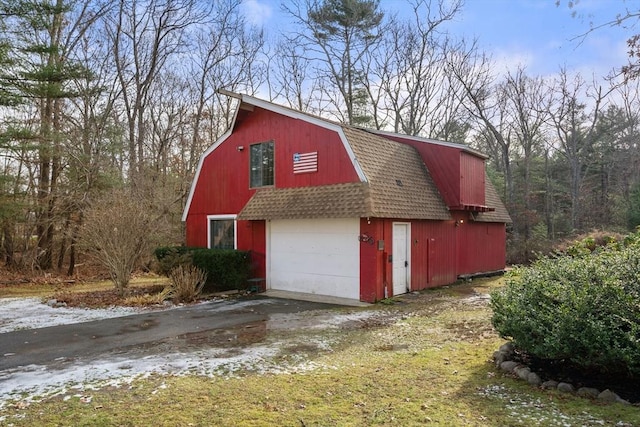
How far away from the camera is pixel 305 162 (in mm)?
12508

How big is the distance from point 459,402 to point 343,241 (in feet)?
23.6

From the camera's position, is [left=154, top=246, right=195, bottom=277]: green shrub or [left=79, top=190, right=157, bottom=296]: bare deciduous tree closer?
[left=79, top=190, right=157, bottom=296]: bare deciduous tree

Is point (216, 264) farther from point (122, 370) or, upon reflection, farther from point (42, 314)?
point (122, 370)

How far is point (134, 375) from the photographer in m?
5.33

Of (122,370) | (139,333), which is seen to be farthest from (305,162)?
(122,370)

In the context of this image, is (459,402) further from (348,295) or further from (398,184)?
(398,184)

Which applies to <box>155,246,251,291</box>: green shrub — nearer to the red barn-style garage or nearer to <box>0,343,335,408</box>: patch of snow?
the red barn-style garage

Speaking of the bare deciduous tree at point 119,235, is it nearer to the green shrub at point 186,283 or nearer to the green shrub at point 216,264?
the green shrub at point 216,264

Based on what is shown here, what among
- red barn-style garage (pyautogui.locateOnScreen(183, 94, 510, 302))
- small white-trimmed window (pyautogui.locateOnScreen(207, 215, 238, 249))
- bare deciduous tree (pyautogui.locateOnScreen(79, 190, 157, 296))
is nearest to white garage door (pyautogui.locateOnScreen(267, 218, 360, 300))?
red barn-style garage (pyautogui.locateOnScreen(183, 94, 510, 302))

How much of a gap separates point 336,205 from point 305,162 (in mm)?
2039

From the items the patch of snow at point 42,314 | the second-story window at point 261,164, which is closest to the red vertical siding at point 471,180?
the second-story window at point 261,164

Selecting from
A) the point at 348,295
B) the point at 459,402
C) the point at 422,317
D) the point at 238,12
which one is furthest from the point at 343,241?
the point at 238,12

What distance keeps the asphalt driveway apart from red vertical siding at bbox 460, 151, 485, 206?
5.95m

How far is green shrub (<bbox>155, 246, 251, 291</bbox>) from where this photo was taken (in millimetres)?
12453
